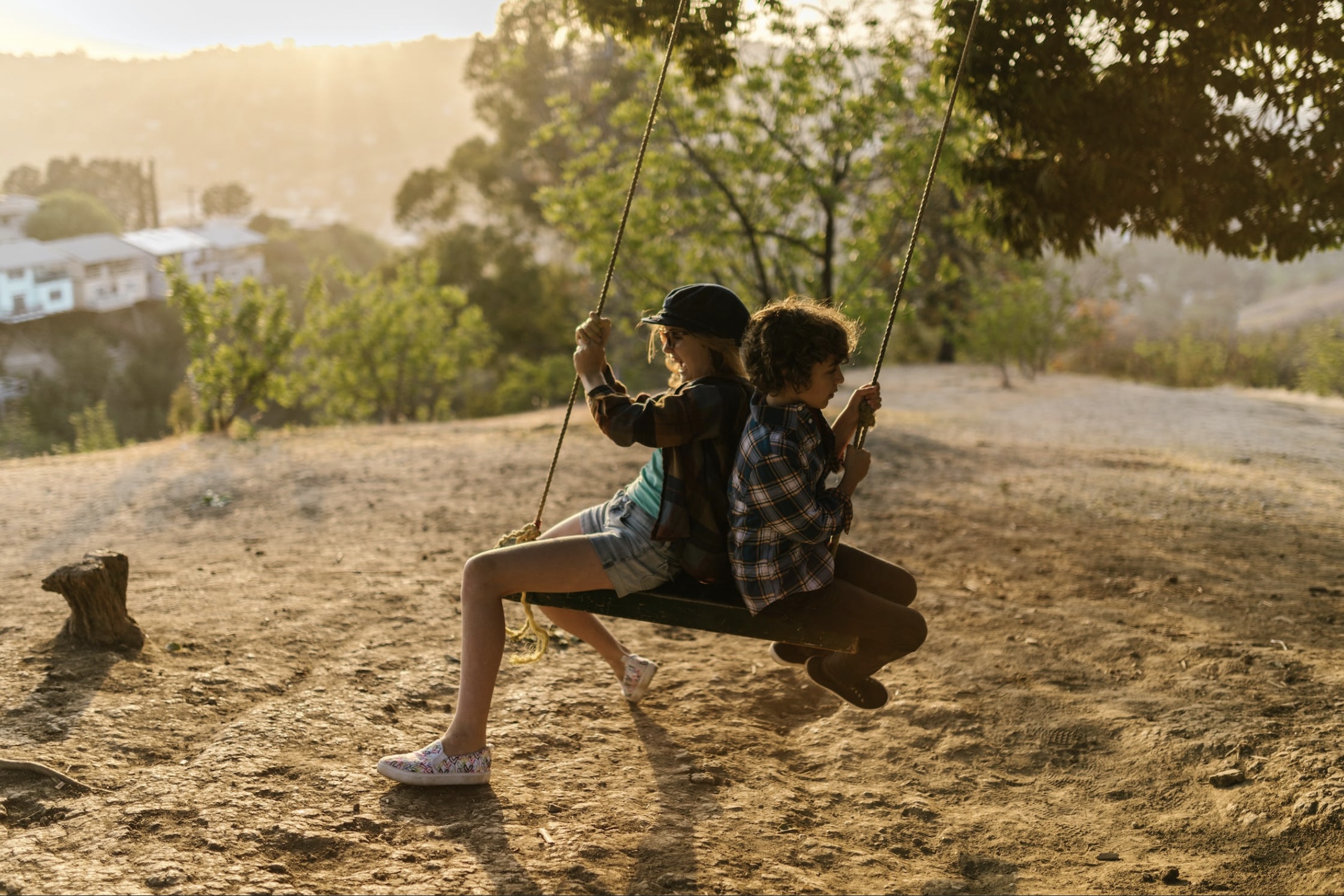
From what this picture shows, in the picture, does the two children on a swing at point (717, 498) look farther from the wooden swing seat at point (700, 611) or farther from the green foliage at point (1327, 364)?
the green foliage at point (1327, 364)

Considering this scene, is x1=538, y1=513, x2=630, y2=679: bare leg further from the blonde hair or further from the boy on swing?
the blonde hair

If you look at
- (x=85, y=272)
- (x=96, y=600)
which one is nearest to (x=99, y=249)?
(x=85, y=272)

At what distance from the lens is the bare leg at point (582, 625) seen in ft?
9.80

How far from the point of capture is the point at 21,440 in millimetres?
30203

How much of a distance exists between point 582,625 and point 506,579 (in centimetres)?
67

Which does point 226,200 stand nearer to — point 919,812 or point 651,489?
point 651,489

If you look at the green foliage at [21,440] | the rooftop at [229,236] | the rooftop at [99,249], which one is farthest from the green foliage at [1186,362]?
the rooftop at [229,236]

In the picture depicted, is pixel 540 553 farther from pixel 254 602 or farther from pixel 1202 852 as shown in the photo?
pixel 254 602

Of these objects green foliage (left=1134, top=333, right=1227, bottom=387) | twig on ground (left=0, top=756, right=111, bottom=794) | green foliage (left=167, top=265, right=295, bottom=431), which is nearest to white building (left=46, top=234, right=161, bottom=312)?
green foliage (left=167, top=265, right=295, bottom=431)

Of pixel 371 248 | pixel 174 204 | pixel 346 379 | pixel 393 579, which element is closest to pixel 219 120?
pixel 174 204

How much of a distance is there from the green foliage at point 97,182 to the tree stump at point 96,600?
234 ft

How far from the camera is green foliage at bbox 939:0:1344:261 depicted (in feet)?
16.0

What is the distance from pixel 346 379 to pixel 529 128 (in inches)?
624

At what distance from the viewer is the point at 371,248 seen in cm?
6450
